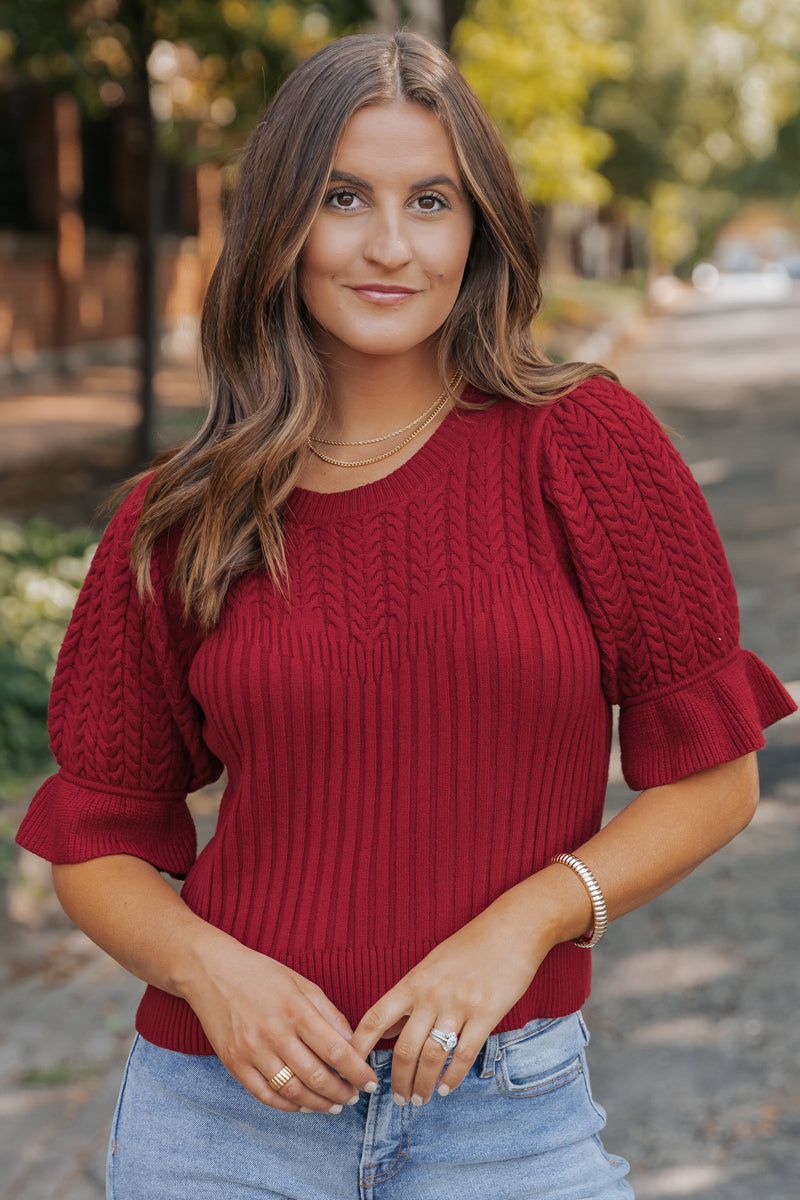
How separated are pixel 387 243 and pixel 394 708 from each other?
59 cm

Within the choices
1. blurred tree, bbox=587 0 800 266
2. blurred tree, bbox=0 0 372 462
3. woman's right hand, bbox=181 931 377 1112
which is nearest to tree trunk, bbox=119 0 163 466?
blurred tree, bbox=0 0 372 462

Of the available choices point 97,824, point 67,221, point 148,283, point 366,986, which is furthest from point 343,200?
point 67,221

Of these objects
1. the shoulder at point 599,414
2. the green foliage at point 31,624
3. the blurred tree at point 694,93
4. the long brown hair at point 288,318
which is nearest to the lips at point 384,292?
the long brown hair at point 288,318

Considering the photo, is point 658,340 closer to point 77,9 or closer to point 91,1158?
point 77,9

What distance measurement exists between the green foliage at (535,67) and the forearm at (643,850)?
14.3 m

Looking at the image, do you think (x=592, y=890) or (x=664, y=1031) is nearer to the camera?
(x=592, y=890)

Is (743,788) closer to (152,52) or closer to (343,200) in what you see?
(343,200)

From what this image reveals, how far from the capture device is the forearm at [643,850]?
166 cm

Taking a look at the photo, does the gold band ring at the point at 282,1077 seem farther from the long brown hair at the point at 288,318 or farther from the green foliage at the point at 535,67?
the green foliage at the point at 535,67

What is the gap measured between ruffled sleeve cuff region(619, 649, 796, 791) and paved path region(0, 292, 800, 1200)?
2015 millimetres

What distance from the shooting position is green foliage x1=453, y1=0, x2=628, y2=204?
1589 centimetres

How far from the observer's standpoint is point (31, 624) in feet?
23.2

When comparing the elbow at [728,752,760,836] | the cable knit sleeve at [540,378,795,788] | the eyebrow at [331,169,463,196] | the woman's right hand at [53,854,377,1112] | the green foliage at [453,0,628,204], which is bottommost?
the woman's right hand at [53,854,377,1112]

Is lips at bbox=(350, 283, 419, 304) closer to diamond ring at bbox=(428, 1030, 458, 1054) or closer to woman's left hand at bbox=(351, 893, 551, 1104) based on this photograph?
woman's left hand at bbox=(351, 893, 551, 1104)
